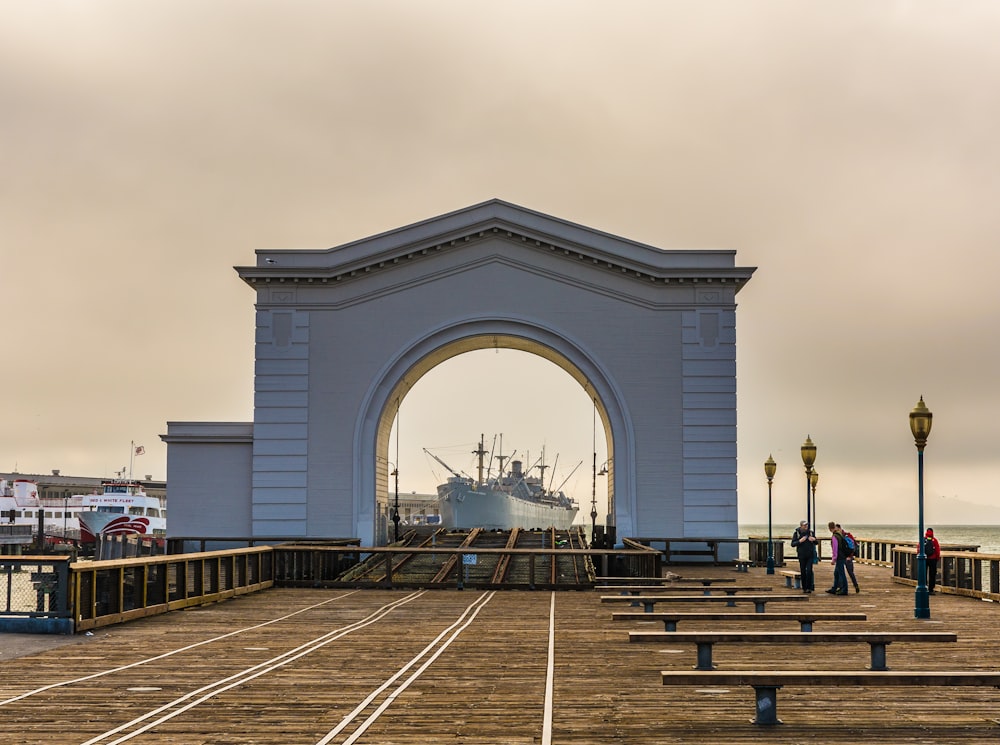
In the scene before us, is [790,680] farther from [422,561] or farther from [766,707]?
[422,561]

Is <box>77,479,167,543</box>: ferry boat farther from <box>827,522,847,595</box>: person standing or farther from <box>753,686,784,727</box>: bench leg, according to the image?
<box>753,686,784,727</box>: bench leg

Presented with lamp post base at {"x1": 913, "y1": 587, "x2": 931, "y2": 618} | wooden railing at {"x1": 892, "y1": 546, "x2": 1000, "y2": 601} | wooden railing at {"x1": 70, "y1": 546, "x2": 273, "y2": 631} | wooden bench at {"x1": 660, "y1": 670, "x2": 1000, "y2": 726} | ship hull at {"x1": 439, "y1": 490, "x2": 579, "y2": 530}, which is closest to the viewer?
wooden bench at {"x1": 660, "y1": 670, "x2": 1000, "y2": 726}

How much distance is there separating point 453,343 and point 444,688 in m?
28.6

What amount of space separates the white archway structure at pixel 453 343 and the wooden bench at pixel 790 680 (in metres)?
29.1

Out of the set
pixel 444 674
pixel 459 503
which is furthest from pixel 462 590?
pixel 459 503

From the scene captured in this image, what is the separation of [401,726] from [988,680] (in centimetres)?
504

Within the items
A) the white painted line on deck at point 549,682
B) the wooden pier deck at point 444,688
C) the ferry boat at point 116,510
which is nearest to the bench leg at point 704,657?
the wooden pier deck at point 444,688

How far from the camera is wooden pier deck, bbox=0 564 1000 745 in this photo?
33.7ft

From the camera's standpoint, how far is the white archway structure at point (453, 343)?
1567 inches

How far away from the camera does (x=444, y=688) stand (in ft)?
41.3

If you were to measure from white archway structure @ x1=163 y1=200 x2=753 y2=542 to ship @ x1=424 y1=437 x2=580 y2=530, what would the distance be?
2614 inches

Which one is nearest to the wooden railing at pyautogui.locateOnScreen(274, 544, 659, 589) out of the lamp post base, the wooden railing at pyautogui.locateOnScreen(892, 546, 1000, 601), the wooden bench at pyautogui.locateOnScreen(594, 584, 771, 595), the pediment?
the wooden bench at pyautogui.locateOnScreen(594, 584, 771, 595)

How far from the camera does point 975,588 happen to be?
27.6 meters

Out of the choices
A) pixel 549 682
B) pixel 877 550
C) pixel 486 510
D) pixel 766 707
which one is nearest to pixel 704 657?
pixel 549 682
